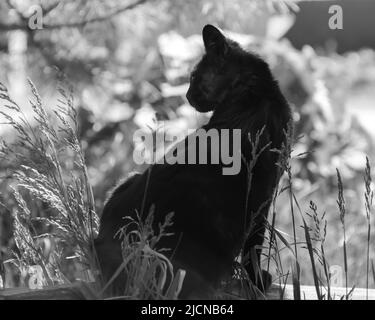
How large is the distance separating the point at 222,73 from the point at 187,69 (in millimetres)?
2392

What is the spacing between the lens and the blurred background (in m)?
5.48

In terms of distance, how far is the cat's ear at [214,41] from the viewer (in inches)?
126

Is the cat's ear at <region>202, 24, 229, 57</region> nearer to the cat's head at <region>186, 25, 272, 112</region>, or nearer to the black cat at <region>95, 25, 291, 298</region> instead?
the cat's head at <region>186, 25, 272, 112</region>

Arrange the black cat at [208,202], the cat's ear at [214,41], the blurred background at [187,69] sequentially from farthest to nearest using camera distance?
the blurred background at [187,69] < the cat's ear at [214,41] < the black cat at [208,202]

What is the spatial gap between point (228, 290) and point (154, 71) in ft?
15.3

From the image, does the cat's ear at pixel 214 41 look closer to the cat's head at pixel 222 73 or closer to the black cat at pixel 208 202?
the cat's head at pixel 222 73

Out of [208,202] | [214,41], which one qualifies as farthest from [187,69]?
[208,202]

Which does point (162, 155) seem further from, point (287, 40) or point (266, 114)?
point (287, 40)

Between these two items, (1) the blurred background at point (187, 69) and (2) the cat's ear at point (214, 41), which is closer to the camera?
(2) the cat's ear at point (214, 41)

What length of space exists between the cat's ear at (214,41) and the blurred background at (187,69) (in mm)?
1542

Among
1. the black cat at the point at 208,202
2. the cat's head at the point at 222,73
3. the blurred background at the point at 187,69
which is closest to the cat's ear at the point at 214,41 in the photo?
the cat's head at the point at 222,73

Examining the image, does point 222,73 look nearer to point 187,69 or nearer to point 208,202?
point 208,202

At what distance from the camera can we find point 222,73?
3.20 meters

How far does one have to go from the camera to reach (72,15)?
6.07 m
